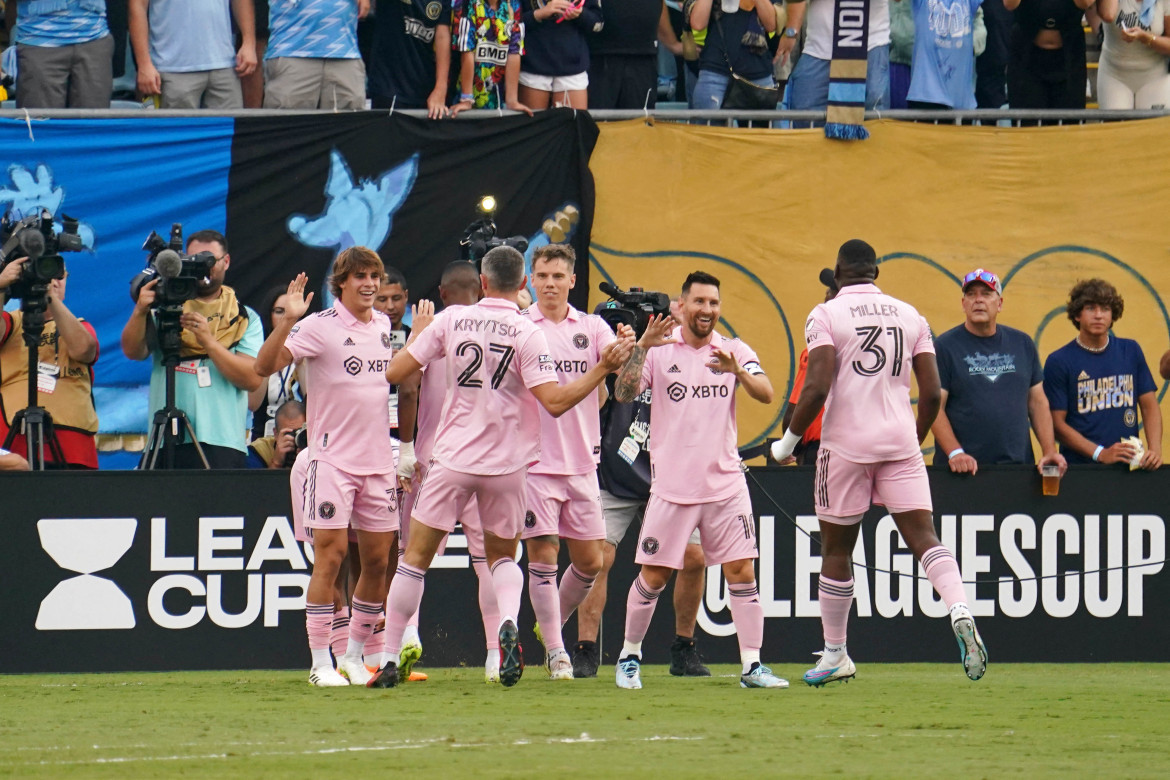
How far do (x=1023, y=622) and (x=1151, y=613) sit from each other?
0.92 m

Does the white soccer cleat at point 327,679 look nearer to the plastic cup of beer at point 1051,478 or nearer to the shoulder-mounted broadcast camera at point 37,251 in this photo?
the shoulder-mounted broadcast camera at point 37,251

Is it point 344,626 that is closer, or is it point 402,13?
point 344,626

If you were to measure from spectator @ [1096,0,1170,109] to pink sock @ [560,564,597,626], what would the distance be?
7136 millimetres

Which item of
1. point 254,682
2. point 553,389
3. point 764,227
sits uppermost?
point 764,227

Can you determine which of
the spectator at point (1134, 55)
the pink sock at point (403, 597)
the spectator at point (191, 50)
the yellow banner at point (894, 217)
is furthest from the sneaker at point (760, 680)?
the spectator at point (1134, 55)

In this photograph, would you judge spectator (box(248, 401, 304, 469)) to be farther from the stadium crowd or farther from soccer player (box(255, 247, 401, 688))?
the stadium crowd

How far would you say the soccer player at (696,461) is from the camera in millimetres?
9086

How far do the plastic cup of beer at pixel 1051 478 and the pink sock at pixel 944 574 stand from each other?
3.13 metres

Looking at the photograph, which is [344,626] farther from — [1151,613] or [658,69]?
[658,69]

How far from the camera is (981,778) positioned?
563cm

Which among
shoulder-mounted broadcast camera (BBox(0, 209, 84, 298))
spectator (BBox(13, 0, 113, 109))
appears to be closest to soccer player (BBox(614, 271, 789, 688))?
shoulder-mounted broadcast camera (BBox(0, 209, 84, 298))

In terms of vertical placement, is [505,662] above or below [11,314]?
below

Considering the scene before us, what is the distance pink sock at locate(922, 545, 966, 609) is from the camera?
8.38 metres

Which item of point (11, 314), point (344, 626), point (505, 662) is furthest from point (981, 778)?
point (11, 314)
